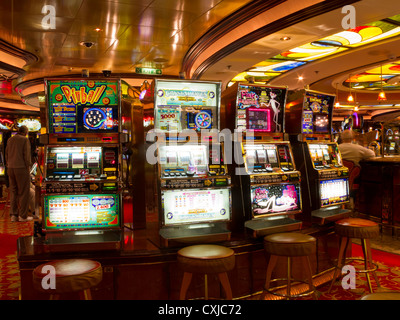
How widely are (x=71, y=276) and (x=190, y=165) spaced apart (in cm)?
156

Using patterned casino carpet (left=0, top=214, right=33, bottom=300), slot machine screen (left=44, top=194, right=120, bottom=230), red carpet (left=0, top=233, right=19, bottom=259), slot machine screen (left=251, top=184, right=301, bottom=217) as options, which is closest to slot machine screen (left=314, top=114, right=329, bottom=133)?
slot machine screen (left=251, top=184, right=301, bottom=217)

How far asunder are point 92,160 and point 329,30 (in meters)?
4.59

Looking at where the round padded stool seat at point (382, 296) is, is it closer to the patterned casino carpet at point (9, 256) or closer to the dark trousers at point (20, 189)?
the patterned casino carpet at point (9, 256)

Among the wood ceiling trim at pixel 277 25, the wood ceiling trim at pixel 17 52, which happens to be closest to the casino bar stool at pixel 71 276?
the wood ceiling trim at pixel 277 25

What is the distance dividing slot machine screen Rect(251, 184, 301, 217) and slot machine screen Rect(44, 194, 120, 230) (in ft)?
4.41

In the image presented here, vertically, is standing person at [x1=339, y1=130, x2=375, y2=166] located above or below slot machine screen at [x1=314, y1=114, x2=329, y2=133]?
below

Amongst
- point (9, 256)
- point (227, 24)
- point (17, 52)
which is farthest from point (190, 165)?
point (17, 52)

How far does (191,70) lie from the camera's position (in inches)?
370

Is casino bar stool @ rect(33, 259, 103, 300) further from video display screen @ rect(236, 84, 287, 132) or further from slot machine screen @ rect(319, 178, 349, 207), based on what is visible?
slot machine screen @ rect(319, 178, 349, 207)

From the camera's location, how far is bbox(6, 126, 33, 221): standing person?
7.11 m
